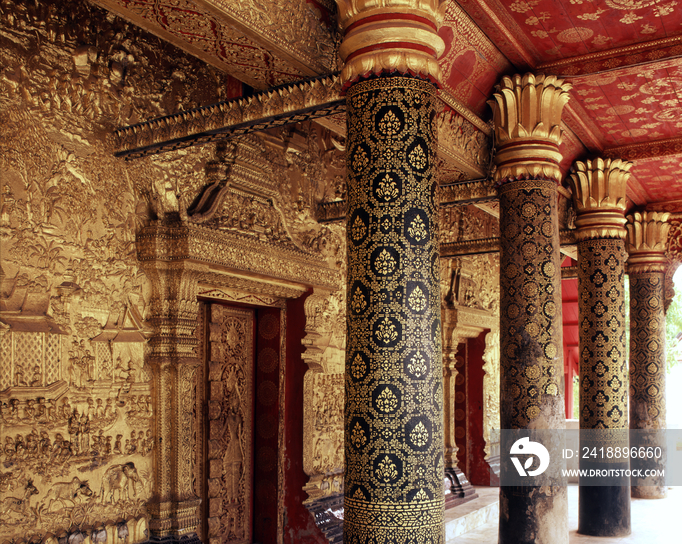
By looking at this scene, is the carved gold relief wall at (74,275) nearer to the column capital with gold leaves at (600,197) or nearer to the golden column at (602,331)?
the golden column at (602,331)

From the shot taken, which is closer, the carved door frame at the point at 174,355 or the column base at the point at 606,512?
the carved door frame at the point at 174,355

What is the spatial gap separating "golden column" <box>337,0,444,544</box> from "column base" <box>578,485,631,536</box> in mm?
5556

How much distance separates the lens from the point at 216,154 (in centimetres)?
577

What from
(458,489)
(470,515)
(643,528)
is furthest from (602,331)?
(458,489)

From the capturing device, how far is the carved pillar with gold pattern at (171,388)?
501cm

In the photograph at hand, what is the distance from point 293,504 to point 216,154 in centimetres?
347

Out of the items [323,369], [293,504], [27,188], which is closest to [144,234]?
[27,188]

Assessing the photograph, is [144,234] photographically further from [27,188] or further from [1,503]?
[1,503]

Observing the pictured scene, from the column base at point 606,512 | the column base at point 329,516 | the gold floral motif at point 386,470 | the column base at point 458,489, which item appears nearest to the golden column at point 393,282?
the gold floral motif at point 386,470

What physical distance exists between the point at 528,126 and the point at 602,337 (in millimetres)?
3169

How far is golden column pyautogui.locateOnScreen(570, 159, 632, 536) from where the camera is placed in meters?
7.60

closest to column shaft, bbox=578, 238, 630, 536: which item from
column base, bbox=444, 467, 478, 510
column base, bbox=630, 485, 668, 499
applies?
column base, bbox=444, 467, 478, 510

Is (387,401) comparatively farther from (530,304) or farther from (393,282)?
(530,304)

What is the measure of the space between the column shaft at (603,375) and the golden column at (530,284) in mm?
2496
